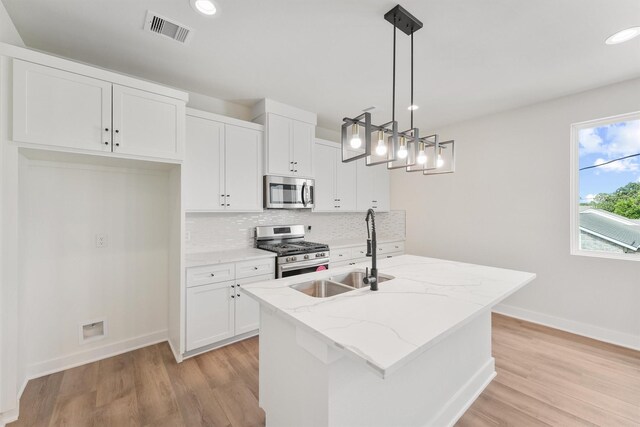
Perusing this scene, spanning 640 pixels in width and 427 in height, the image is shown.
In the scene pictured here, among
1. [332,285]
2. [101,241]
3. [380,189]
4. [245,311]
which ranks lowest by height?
[245,311]

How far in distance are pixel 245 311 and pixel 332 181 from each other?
2.12 metres

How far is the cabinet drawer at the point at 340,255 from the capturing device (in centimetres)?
366

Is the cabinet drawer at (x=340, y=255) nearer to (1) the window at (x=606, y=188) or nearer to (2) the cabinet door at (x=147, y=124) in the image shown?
(2) the cabinet door at (x=147, y=124)

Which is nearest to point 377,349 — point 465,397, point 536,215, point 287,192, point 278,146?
point 465,397

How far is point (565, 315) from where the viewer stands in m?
3.12

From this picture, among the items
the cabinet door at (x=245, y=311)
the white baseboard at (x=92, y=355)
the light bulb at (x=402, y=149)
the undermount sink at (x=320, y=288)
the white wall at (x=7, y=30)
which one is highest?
the white wall at (x=7, y=30)

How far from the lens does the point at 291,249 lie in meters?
3.13

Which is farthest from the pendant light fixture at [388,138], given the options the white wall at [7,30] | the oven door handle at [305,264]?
the white wall at [7,30]

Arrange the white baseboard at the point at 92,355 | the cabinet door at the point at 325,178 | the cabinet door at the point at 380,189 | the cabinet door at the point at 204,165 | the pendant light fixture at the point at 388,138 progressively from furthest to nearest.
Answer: the cabinet door at the point at 380,189 → the cabinet door at the point at 325,178 → the cabinet door at the point at 204,165 → the white baseboard at the point at 92,355 → the pendant light fixture at the point at 388,138

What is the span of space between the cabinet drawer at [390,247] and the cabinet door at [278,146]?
1893 millimetres

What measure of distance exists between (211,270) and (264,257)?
54cm

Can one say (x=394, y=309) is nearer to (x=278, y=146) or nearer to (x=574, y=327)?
(x=278, y=146)

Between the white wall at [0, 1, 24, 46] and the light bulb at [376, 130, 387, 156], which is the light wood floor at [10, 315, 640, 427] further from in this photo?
the white wall at [0, 1, 24, 46]

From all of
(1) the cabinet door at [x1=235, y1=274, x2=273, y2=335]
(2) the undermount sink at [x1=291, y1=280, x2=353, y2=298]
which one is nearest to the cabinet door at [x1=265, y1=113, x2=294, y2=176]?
(1) the cabinet door at [x1=235, y1=274, x2=273, y2=335]
